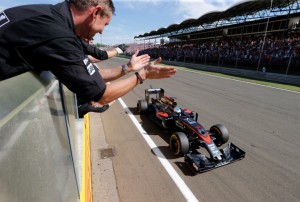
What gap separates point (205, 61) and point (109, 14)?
24.0 meters

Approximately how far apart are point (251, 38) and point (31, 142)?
3171 cm

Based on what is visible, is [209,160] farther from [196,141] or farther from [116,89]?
[116,89]

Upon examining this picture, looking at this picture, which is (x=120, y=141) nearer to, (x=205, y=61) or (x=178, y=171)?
(x=178, y=171)

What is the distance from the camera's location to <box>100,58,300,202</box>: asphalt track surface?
3.26m

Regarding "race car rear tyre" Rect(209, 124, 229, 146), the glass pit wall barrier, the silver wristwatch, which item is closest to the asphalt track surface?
"race car rear tyre" Rect(209, 124, 229, 146)

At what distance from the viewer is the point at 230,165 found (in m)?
3.95

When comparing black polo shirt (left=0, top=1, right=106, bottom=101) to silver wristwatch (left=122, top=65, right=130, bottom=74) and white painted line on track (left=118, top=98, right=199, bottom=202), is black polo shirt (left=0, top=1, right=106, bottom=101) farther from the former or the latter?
white painted line on track (left=118, top=98, right=199, bottom=202)

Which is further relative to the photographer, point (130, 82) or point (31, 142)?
point (130, 82)

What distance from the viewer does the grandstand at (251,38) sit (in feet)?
55.4

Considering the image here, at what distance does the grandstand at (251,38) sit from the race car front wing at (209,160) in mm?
13468

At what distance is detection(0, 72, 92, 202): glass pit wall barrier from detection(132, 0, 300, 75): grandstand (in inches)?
661

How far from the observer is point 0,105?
695 millimetres

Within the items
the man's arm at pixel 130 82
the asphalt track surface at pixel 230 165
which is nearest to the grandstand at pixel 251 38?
the asphalt track surface at pixel 230 165

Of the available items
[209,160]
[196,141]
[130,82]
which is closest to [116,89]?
[130,82]
